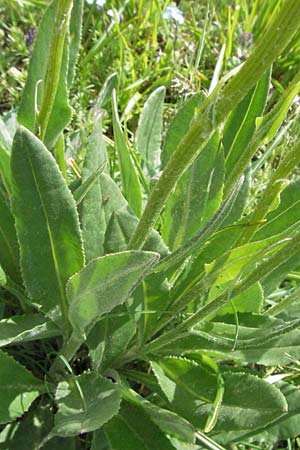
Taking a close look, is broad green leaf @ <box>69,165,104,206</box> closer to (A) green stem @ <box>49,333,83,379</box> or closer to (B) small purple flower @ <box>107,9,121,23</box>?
(A) green stem @ <box>49,333,83,379</box>

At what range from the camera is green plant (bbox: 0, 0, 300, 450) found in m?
1.17

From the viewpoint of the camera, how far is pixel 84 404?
1.27 m

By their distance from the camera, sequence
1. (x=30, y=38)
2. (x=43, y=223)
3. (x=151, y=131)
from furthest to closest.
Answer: (x=30, y=38), (x=151, y=131), (x=43, y=223)

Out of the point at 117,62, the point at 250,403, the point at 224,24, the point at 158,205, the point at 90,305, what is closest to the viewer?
the point at 158,205

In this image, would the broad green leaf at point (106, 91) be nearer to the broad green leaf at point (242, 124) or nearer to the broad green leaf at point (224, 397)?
the broad green leaf at point (242, 124)

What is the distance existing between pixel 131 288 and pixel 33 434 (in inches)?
19.7

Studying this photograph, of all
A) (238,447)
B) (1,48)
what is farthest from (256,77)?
(1,48)

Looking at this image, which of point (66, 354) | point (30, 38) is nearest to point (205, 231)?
point (66, 354)

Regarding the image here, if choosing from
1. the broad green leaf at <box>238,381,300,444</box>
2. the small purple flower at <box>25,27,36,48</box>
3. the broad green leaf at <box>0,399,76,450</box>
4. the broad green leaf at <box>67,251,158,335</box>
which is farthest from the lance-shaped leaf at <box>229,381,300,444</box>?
the small purple flower at <box>25,27,36,48</box>

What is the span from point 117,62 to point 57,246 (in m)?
1.18

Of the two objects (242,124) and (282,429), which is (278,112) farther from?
(282,429)

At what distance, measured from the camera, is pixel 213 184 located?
146 centimetres

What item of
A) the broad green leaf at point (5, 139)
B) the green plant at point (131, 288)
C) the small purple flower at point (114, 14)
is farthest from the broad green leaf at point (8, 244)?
the small purple flower at point (114, 14)

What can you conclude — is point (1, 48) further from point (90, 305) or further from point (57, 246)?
point (90, 305)
